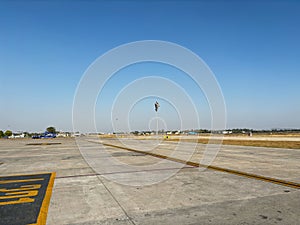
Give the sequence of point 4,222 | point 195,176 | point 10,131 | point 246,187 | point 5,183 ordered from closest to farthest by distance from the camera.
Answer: point 4,222 < point 246,187 < point 5,183 < point 195,176 < point 10,131

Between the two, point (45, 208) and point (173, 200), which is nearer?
point (45, 208)

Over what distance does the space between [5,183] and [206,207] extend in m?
6.28


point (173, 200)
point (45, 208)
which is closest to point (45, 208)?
point (45, 208)

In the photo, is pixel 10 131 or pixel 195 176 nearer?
pixel 195 176

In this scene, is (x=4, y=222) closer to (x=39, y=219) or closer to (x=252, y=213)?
(x=39, y=219)

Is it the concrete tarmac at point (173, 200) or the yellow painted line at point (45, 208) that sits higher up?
the concrete tarmac at point (173, 200)

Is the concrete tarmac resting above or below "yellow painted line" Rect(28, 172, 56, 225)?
above

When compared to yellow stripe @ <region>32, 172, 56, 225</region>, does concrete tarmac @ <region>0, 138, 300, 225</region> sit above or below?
above

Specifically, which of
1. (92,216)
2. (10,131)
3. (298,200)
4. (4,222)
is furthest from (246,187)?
(10,131)

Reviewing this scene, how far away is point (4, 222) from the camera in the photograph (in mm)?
3922

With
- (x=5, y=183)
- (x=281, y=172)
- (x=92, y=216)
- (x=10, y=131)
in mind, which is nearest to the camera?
(x=92, y=216)

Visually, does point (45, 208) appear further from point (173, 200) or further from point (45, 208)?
point (173, 200)

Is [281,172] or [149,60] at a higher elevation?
[149,60]

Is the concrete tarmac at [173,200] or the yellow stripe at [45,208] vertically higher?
the concrete tarmac at [173,200]
